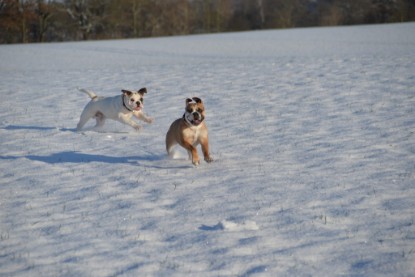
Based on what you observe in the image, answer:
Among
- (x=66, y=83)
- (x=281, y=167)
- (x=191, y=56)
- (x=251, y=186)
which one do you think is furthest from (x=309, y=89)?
(x=191, y=56)

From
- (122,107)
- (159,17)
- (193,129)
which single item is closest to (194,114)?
(193,129)

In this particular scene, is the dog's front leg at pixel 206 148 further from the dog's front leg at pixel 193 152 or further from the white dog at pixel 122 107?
the white dog at pixel 122 107

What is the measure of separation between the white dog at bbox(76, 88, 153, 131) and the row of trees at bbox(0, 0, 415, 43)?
137ft

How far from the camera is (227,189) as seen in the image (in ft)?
19.6

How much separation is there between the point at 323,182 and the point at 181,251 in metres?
2.48

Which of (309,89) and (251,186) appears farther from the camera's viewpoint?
(309,89)

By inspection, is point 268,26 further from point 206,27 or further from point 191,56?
point 191,56

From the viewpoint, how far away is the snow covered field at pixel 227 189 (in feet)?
14.0

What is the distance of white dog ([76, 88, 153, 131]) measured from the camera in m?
8.87

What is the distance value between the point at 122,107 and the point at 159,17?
47.6m

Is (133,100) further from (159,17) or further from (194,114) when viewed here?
(159,17)

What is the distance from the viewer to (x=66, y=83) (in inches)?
665

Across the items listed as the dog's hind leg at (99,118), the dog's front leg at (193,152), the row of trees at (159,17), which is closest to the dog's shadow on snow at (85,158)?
the dog's front leg at (193,152)

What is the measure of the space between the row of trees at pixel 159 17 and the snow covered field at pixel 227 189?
3905 cm
